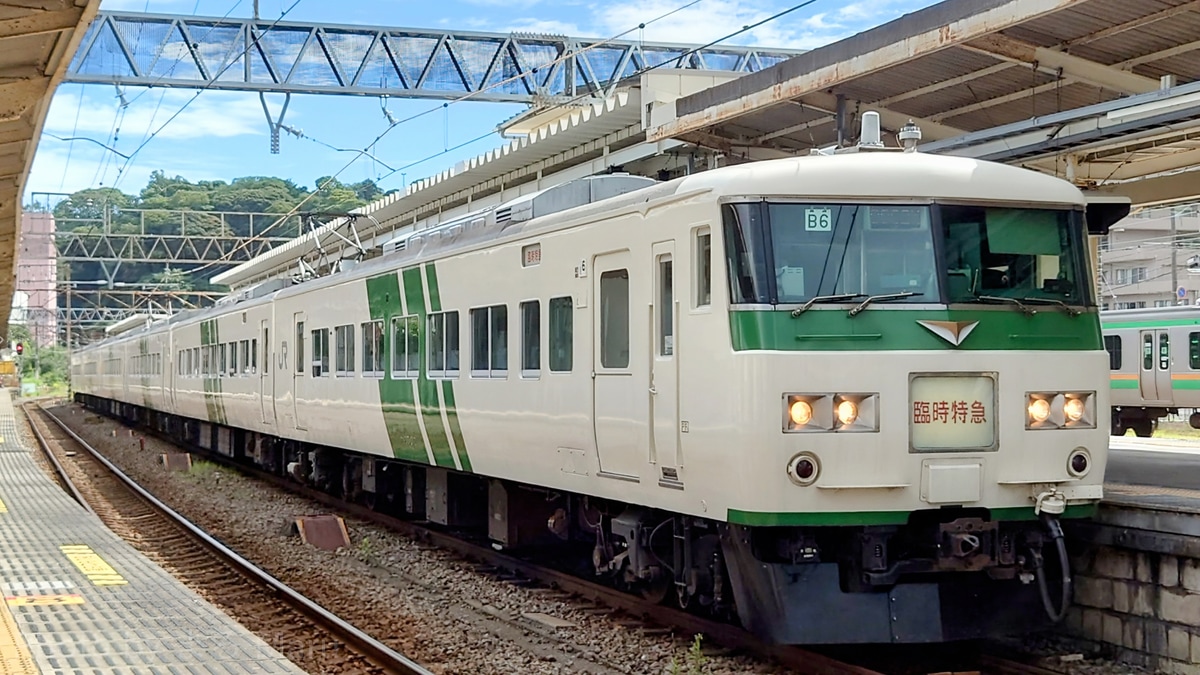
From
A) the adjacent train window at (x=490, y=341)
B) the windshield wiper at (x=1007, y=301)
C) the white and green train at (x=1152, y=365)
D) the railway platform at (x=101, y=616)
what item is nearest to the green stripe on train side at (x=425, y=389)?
the adjacent train window at (x=490, y=341)

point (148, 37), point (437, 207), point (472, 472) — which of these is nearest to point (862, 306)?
point (472, 472)

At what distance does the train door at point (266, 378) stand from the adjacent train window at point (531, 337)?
9513 millimetres

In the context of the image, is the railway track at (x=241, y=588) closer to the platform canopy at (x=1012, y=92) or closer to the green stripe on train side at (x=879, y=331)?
the green stripe on train side at (x=879, y=331)

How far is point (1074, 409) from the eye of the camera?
7.71 meters

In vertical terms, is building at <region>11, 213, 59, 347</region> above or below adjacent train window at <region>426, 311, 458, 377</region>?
above

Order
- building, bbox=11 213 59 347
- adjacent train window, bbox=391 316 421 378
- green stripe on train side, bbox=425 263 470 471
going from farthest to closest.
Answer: building, bbox=11 213 59 347 < adjacent train window, bbox=391 316 421 378 < green stripe on train side, bbox=425 263 470 471

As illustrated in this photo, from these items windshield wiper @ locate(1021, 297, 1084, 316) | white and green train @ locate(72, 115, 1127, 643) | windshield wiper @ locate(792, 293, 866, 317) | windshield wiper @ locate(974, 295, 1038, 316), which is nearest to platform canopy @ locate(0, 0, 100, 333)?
white and green train @ locate(72, 115, 1127, 643)

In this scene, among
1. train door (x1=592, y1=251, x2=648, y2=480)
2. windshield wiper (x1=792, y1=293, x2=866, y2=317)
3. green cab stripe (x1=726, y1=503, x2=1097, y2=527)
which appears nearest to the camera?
green cab stripe (x1=726, y1=503, x2=1097, y2=527)

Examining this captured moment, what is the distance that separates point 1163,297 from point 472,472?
4616 centimetres

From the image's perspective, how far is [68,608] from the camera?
30.8 feet

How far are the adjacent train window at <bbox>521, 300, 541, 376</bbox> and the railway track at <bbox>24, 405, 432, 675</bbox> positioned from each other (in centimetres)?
227

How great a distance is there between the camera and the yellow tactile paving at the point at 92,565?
10.8 m

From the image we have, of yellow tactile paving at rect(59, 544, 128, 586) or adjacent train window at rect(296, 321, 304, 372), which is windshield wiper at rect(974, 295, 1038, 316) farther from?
adjacent train window at rect(296, 321, 304, 372)

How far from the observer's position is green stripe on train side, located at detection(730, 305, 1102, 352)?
7.28m
